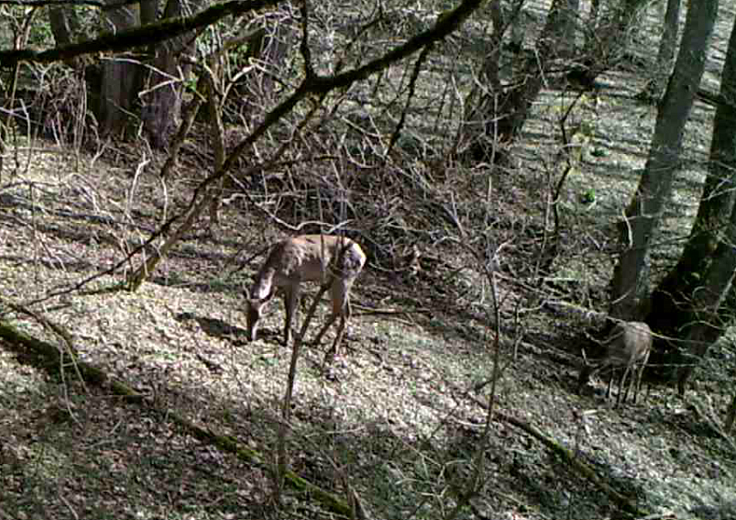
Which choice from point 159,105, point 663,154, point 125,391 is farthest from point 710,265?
point 159,105

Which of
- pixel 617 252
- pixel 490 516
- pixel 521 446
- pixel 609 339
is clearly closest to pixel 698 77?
pixel 617 252

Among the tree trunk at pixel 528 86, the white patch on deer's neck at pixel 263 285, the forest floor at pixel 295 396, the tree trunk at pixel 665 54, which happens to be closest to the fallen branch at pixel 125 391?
the forest floor at pixel 295 396

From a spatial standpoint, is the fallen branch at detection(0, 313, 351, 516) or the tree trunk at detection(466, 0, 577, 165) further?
the tree trunk at detection(466, 0, 577, 165)

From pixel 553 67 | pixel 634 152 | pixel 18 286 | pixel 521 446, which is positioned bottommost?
pixel 521 446

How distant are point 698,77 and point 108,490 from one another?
26.6 ft

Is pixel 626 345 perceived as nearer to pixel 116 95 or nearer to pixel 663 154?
pixel 663 154

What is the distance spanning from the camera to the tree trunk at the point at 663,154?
10.7 m

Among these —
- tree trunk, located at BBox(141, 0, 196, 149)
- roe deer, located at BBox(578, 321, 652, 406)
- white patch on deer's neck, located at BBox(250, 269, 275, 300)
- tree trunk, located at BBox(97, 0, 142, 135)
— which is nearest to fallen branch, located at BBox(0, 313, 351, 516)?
white patch on deer's neck, located at BBox(250, 269, 275, 300)

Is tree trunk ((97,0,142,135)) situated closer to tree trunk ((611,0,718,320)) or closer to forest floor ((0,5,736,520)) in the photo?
forest floor ((0,5,736,520))

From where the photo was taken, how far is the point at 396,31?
440 inches

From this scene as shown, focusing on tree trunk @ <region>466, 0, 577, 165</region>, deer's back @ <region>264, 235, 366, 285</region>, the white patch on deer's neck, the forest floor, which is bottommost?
the forest floor

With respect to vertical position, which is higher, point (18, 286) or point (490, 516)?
point (18, 286)

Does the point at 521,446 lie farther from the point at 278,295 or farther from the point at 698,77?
the point at 698,77

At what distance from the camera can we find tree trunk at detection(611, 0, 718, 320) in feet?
35.1
